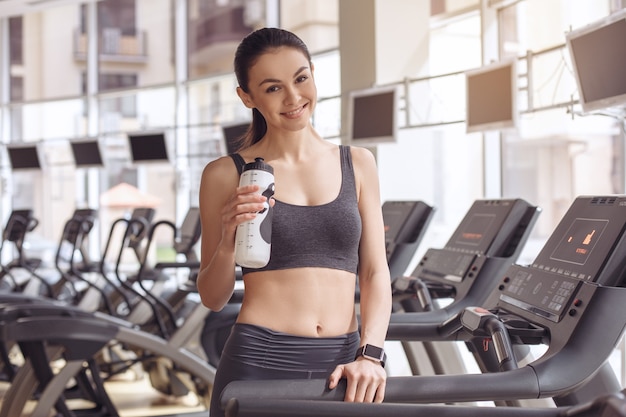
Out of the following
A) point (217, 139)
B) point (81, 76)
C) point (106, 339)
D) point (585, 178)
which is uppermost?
point (81, 76)

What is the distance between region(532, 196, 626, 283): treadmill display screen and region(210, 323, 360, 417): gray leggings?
637 millimetres

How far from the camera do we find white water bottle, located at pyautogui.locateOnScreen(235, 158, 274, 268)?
1530 mm

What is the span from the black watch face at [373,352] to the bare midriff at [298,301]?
114 millimetres

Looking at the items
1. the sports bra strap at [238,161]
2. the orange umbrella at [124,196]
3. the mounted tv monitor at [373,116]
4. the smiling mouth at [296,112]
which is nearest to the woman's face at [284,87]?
the smiling mouth at [296,112]

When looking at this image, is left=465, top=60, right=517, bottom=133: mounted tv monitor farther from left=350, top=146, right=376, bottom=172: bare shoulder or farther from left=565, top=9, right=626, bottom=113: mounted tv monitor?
left=350, top=146, right=376, bottom=172: bare shoulder

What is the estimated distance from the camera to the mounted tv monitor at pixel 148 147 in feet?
24.0

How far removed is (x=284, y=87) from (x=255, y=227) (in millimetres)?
311

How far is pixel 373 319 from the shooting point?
5.59 ft

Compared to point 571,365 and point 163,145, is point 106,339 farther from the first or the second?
point 163,145

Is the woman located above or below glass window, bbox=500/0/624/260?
below

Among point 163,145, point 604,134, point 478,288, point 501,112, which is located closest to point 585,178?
point 604,134

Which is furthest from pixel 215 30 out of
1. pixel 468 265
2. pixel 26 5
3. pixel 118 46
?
pixel 468 265

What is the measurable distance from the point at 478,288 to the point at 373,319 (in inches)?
52.5

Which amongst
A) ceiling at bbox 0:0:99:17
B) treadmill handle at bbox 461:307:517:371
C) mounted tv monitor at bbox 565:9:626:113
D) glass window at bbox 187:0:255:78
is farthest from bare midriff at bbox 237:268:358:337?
ceiling at bbox 0:0:99:17
